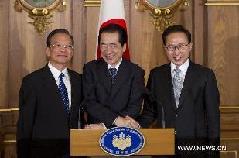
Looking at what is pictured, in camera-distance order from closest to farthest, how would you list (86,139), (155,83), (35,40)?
(86,139) < (155,83) < (35,40)

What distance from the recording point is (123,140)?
2.13m

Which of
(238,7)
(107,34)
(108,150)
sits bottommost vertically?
(108,150)

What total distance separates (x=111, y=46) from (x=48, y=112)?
1.97 ft

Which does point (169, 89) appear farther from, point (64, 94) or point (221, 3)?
point (221, 3)

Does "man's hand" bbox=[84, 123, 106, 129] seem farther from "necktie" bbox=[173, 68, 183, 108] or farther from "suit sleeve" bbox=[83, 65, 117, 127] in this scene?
"necktie" bbox=[173, 68, 183, 108]

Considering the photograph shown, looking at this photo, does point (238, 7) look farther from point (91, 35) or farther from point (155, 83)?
point (155, 83)

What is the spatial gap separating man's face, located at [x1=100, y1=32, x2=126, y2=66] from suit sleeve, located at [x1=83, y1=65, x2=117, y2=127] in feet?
0.49

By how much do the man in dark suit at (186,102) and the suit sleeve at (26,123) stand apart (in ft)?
2.35

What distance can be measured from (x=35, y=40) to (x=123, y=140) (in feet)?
8.84

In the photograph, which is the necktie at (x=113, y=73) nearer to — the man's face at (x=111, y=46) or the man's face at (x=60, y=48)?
the man's face at (x=111, y=46)

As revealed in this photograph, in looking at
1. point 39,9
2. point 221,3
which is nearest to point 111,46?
point 39,9

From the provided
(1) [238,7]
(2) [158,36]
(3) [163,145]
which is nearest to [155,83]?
(3) [163,145]

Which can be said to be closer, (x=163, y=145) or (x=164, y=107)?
(x=163, y=145)

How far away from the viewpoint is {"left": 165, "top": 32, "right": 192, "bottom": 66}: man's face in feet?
9.32
